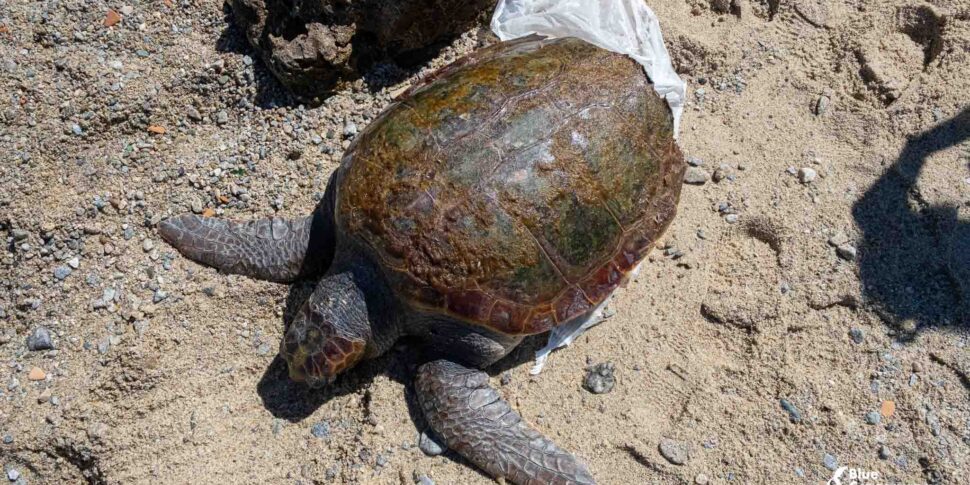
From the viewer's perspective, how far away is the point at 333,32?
11.0ft

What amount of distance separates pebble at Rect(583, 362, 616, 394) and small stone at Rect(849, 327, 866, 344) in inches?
47.1

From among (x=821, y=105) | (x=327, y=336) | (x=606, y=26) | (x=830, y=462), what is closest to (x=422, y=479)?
(x=327, y=336)

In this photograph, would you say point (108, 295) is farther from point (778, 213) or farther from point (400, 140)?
point (778, 213)

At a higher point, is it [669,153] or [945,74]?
[945,74]

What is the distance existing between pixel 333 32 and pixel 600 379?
91.7 inches

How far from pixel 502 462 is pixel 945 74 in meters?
3.27

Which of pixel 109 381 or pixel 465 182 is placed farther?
pixel 109 381

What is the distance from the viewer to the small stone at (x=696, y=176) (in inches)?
136

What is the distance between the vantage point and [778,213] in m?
3.31

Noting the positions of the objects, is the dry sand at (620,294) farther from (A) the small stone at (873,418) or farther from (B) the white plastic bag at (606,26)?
(B) the white plastic bag at (606,26)

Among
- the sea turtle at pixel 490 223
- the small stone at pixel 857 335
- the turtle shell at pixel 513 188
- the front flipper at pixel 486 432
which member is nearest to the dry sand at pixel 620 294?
the small stone at pixel 857 335

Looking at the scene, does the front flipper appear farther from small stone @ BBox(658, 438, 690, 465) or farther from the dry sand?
small stone @ BBox(658, 438, 690, 465)

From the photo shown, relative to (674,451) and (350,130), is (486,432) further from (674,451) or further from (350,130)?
(350,130)

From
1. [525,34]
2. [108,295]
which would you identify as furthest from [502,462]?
[525,34]
